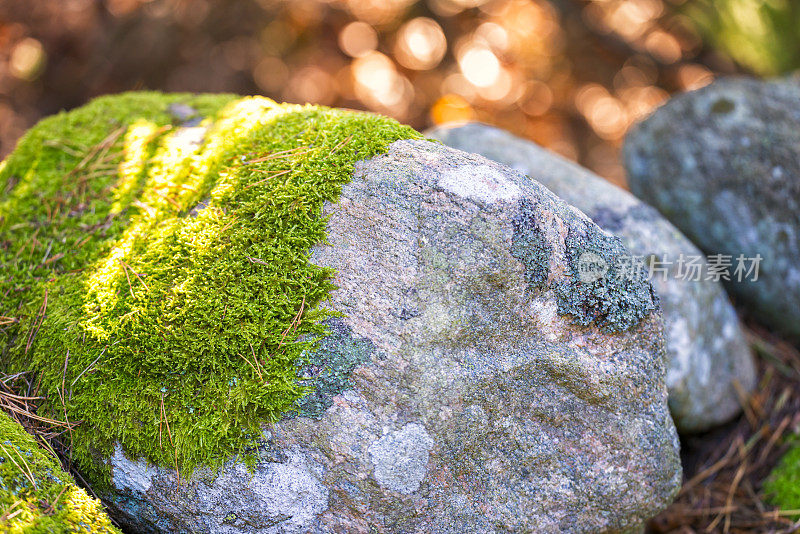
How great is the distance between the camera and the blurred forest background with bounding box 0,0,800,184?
5754 mm

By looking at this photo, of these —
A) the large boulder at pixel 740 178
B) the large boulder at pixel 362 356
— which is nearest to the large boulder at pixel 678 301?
the large boulder at pixel 740 178

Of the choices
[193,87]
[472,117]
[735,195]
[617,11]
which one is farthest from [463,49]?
[735,195]

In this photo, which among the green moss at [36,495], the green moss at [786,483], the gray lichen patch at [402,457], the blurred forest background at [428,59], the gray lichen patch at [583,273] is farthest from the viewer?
the blurred forest background at [428,59]

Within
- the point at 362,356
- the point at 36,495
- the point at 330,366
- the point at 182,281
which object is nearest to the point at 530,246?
the point at 362,356

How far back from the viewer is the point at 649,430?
2064mm

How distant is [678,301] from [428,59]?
4.81 meters

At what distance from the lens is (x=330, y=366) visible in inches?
72.0

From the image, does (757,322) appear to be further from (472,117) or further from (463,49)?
(463,49)

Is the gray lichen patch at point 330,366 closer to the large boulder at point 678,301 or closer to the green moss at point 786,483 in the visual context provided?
the large boulder at point 678,301

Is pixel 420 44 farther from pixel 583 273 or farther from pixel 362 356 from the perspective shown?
pixel 362 356

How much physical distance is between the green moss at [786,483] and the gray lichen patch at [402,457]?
190 cm

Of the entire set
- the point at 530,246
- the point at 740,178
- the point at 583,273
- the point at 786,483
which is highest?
the point at 530,246

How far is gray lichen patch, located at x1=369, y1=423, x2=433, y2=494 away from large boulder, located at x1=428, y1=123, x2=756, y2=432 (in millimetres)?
1494

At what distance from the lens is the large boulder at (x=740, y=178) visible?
3.19 metres
